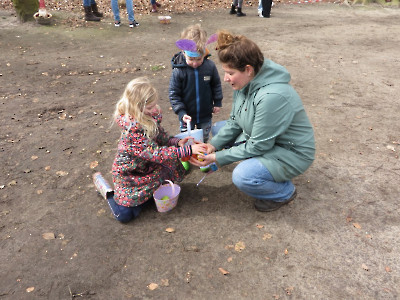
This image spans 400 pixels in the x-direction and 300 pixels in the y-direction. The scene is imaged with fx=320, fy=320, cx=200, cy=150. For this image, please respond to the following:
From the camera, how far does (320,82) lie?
590 cm

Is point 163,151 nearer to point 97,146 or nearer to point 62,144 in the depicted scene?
point 97,146

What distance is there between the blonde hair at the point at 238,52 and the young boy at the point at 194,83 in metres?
0.66

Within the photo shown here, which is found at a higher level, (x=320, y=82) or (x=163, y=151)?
(x=163, y=151)

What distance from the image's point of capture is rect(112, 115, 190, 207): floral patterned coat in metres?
2.77

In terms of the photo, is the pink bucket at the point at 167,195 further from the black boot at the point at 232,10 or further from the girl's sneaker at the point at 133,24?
the black boot at the point at 232,10

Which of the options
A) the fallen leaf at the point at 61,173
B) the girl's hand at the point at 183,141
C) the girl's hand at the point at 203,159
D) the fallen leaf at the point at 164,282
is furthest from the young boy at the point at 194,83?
the fallen leaf at the point at 164,282

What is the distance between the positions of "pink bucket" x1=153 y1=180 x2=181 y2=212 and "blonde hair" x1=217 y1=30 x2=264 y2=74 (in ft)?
4.03

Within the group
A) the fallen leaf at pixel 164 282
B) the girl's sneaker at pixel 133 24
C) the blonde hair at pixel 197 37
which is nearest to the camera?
the fallen leaf at pixel 164 282

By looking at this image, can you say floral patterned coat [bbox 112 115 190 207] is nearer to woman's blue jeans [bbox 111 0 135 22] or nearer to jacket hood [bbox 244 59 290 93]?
jacket hood [bbox 244 59 290 93]

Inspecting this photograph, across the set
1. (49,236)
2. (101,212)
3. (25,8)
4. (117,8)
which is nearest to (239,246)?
(101,212)

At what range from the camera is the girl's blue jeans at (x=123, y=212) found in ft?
9.75

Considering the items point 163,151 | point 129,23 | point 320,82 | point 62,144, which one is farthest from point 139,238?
point 129,23

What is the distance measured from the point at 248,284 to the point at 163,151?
51.1 inches

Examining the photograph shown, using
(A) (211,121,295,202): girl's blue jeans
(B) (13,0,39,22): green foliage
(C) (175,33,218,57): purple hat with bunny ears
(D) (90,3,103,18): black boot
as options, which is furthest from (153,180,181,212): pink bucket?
(B) (13,0,39,22): green foliage
